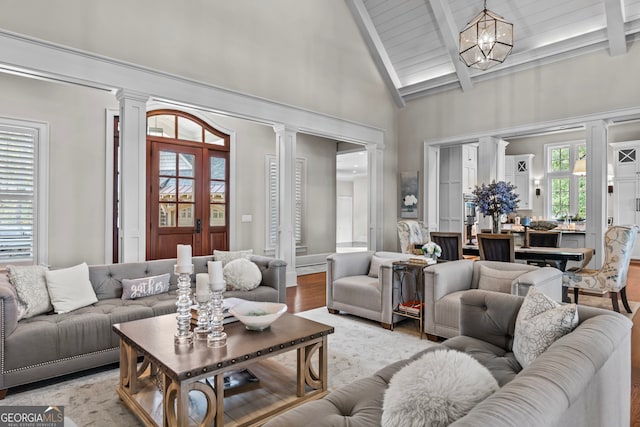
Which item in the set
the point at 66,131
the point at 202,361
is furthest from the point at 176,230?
the point at 202,361

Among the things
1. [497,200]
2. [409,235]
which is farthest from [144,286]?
[497,200]

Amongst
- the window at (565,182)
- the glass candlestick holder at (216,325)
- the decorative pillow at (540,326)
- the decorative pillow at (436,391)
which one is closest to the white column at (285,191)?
the glass candlestick holder at (216,325)

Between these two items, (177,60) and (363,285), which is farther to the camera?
(177,60)

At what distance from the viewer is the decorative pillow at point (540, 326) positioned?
1.64 metres

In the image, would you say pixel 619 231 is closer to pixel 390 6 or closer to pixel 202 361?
pixel 202 361

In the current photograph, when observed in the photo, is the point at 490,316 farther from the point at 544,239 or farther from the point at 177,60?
the point at 177,60

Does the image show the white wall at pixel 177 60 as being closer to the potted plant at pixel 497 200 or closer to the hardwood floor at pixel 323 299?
the hardwood floor at pixel 323 299

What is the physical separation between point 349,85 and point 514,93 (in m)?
2.81

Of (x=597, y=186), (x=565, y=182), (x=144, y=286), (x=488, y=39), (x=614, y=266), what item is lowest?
(x=144, y=286)

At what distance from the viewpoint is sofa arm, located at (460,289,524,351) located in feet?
7.08

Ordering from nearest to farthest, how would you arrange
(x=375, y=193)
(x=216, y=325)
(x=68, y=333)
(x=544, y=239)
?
(x=216, y=325) < (x=68, y=333) < (x=544, y=239) < (x=375, y=193)

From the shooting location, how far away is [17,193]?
4531mm

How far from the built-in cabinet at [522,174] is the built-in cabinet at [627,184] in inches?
76.4

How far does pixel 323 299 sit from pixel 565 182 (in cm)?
862
